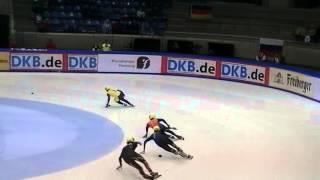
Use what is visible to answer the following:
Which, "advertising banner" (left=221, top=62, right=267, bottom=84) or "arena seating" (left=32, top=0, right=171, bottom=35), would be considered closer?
"advertising banner" (left=221, top=62, right=267, bottom=84)

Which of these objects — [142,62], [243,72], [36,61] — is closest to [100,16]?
[142,62]

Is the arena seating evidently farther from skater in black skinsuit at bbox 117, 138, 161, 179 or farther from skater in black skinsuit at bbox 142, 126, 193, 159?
skater in black skinsuit at bbox 117, 138, 161, 179

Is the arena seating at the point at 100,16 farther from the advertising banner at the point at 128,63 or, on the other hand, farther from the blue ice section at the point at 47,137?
the blue ice section at the point at 47,137

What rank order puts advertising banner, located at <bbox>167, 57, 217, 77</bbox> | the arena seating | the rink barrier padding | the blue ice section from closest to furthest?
1. the blue ice section
2. the rink barrier padding
3. advertising banner, located at <bbox>167, 57, 217, 77</bbox>
4. the arena seating

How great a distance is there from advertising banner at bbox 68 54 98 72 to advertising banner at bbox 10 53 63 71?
0.43 m

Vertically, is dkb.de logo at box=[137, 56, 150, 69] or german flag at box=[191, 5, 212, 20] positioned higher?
german flag at box=[191, 5, 212, 20]

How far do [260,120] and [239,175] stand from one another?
5529mm

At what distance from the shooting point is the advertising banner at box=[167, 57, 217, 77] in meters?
24.8

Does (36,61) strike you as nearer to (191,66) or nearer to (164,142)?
(191,66)

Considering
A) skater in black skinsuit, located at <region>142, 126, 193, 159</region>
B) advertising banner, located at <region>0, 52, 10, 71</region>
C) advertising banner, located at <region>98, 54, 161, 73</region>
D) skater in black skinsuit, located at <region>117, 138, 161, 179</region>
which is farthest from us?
advertising banner, located at <region>98, 54, 161, 73</region>

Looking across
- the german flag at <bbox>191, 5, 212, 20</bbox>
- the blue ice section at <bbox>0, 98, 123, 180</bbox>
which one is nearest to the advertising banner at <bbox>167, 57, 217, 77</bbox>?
the german flag at <bbox>191, 5, 212, 20</bbox>

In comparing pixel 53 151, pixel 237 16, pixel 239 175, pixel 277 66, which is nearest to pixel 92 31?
pixel 237 16

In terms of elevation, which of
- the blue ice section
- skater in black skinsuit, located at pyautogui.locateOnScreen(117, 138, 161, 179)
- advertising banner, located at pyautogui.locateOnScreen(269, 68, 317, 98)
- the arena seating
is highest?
the arena seating

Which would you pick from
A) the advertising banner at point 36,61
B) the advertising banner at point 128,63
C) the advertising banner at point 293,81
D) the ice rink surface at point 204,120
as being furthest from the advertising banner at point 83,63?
the advertising banner at point 293,81
